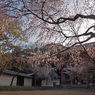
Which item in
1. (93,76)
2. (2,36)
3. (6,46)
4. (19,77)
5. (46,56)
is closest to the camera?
(46,56)

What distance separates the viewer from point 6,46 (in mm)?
Result: 10688

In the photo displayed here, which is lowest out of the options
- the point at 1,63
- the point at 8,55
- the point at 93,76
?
the point at 93,76

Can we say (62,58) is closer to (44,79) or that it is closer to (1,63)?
(1,63)

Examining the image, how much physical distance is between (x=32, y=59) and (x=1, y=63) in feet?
17.9

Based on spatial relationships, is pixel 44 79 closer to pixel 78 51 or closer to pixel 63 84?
pixel 63 84

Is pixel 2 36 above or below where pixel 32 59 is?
above

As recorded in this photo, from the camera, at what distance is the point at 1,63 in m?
10.9

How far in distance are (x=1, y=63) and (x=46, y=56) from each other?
241 inches

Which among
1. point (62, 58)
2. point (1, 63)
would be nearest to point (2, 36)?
point (1, 63)

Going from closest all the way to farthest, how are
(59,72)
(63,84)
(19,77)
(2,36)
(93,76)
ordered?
1. (2,36)
2. (93,76)
3. (19,77)
4. (63,84)
5. (59,72)

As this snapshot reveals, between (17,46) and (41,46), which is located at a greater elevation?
(17,46)

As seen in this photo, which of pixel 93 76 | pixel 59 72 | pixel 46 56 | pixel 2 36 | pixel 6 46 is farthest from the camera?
pixel 59 72

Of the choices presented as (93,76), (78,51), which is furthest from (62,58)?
(93,76)

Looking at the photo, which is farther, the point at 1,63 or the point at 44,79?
the point at 44,79
